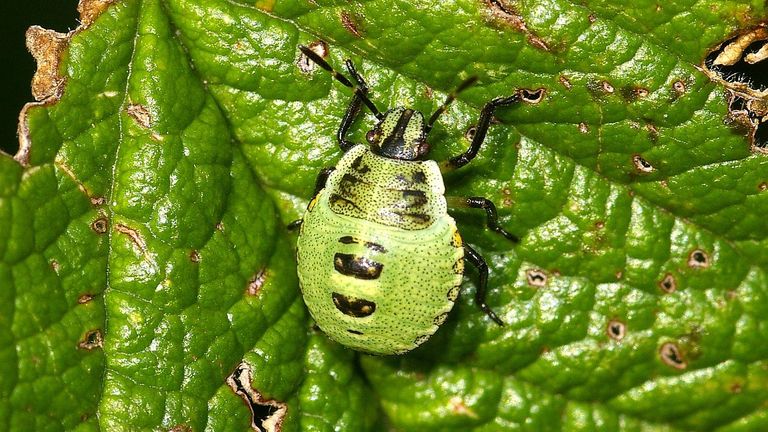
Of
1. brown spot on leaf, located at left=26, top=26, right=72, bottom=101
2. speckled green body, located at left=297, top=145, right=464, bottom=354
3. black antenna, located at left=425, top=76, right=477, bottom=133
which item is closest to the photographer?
brown spot on leaf, located at left=26, top=26, right=72, bottom=101

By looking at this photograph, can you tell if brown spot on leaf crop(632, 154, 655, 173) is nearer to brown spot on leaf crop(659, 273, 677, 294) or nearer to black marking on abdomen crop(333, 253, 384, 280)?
brown spot on leaf crop(659, 273, 677, 294)

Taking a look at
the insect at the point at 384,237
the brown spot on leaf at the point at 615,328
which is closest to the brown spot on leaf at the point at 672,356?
the brown spot on leaf at the point at 615,328

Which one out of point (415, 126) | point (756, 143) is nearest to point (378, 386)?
point (415, 126)

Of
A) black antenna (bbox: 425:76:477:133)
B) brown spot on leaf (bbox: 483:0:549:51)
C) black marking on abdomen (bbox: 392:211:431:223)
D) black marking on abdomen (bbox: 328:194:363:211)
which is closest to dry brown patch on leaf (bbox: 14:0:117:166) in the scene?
black marking on abdomen (bbox: 328:194:363:211)

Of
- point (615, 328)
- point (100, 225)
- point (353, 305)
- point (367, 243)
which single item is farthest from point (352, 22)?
point (615, 328)

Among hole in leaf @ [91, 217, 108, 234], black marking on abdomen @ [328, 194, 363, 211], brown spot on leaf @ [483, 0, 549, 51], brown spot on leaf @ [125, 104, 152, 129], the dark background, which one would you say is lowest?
hole in leaf @ [91, 217, 108, 234]

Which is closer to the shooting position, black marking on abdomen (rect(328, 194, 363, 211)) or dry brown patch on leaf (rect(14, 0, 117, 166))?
dry brown patch on leaf (rect(14, 0, 117, 166))

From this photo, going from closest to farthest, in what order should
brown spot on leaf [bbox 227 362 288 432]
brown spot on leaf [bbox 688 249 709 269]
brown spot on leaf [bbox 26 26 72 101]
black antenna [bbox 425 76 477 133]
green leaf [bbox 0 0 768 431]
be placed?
brown spot on leaf [bbox 26 26 72 101] < green leaf [bbox 0 0 768 431] < black antenna [bbox 425 76 477 133] < brown spot on leaf [bbox 227 362 288 432] < brown spot on leaf [bbox 688 249 709 269]
